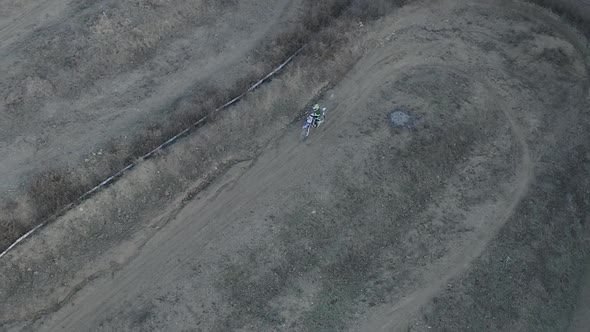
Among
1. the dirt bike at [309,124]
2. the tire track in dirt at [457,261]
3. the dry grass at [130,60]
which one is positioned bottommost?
the tire track in dirt at [457,261]

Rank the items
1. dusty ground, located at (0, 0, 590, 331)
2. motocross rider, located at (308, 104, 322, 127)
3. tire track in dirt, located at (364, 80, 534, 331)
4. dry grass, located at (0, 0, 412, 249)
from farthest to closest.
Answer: motocross rider, located at (308, 104, 322, 127), dry grass, located at (0, 0, 412, 249), dusty ground, located at (0, 0, 590, 331), tire track in dirt, located at (364, 80, 534, 331)

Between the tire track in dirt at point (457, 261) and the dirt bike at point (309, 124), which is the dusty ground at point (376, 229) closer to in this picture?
the tire track in dirt at point (457, 261)

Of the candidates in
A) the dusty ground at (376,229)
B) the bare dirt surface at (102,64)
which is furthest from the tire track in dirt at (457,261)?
the bare dirt surface at (102,64)

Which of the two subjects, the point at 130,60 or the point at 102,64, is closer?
the point at 102,64

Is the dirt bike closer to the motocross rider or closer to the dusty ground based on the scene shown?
the motocross rider

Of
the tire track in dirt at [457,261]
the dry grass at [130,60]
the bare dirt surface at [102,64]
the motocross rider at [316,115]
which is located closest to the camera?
the tire track in dirt at [457,261]

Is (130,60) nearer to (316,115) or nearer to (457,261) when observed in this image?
(316,115)

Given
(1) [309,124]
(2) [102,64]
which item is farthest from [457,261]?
(2) [102,64]

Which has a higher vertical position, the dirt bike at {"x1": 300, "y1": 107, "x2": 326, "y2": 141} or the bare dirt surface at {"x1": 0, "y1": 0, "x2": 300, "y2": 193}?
the bare dirt surface at {"x1": 0, "y1": 0, "x2": 300, "y2": 193}

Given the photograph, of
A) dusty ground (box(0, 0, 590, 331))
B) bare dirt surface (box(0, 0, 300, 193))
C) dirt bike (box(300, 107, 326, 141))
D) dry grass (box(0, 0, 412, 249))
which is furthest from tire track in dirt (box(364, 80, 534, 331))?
bare dirt surface (box(0, 0, 300, 193))
